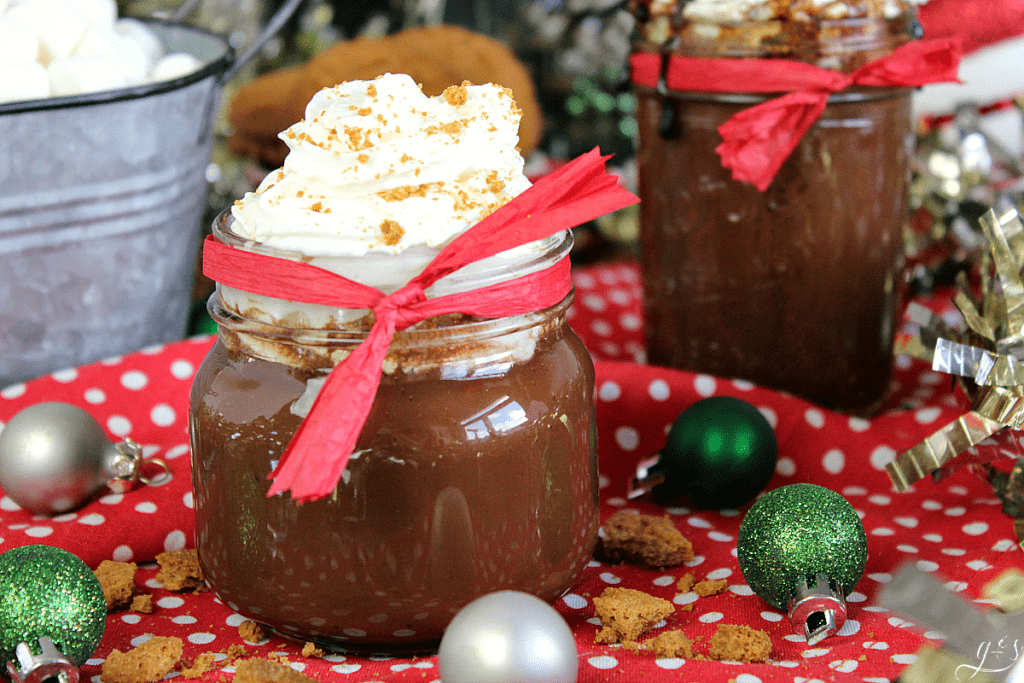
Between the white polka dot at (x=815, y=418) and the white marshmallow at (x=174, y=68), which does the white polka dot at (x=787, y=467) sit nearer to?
the white polka dot at (x=815, y=418)

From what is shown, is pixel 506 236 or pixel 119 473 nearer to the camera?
pixel 506 236

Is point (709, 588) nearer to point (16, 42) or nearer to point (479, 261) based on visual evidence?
point (479, 261)

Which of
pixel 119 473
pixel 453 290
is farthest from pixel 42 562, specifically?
pixel 453 290

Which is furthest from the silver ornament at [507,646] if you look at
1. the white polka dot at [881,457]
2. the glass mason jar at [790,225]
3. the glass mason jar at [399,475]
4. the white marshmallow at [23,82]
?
the white marshmallow at [23,82]

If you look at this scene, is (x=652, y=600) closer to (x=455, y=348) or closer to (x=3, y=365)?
(x=455, y=348)

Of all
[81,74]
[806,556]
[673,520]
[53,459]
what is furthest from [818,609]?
[81,74]

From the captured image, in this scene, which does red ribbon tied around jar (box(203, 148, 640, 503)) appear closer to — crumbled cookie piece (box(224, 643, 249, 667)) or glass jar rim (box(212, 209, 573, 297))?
glass jar rim (box(212, 209, 573, 297))
